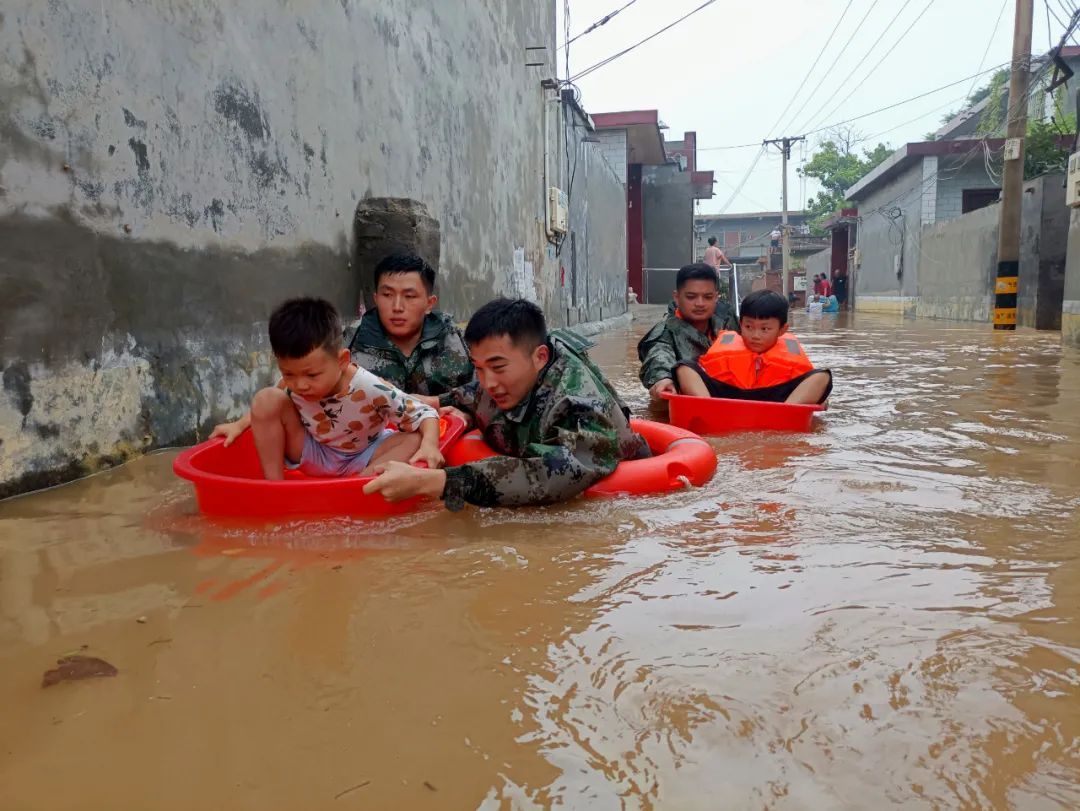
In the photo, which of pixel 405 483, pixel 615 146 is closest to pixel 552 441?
pixel 405 483

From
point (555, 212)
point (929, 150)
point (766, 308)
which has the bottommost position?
point (766, 308)

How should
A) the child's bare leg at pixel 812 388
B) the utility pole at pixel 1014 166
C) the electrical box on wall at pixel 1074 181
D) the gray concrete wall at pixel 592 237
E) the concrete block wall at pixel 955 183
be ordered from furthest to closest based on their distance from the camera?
the concrete block wall at pixel 955 183 → the gray concrete wall at pixel 592 237 → the utility pole at pixel 1014 166 → the electrical box on wall at pixel 1074 181 → the child's bare leg at pixel 812 388

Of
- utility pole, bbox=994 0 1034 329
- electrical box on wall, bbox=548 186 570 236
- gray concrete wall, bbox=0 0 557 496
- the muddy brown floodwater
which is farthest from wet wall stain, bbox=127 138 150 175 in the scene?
utility pole, bbox=994 0 1034 329

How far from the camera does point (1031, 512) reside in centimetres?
243

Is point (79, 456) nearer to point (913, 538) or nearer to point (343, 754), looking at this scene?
point (343, 754)

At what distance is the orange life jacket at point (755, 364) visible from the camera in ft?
13.8

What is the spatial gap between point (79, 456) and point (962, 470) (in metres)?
3.20

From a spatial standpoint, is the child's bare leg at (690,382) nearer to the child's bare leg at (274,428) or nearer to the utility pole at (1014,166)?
the child's bare leg at (274,428)

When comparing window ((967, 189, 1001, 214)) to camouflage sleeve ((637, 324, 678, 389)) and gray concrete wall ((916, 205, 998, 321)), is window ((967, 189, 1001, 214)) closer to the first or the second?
gray concrete wall ((916, 205, 998, 321))

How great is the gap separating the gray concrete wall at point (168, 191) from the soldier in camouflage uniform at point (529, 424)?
1.31 m

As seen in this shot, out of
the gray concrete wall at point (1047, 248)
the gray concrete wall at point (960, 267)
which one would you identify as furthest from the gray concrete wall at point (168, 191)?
the gray concrete wall at point (960, 267)

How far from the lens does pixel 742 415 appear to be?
3895 mm

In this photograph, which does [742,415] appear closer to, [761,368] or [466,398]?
[761,368]

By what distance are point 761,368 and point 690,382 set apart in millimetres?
378
